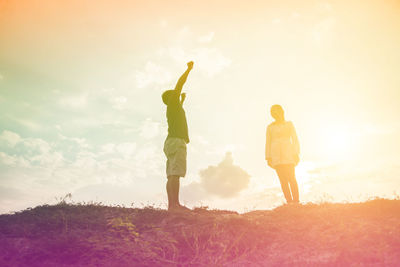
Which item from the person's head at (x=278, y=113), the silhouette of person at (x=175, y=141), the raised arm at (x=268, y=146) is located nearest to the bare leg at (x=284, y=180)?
the raised arm at (x=268, y=146)

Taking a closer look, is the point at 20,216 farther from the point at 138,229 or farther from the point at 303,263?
the point at 303,263

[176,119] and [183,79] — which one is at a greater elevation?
Answer: [183,79]

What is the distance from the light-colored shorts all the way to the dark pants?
2.85 m

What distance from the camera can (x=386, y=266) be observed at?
4.53 m

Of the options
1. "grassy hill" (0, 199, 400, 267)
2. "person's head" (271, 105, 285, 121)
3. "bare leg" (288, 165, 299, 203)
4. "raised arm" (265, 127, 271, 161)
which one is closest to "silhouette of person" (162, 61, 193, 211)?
"grassy hill" (0, 199, 400, 267)

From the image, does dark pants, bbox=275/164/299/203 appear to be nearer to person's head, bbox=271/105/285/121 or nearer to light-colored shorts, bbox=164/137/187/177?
person's head, bbox=271/105/285/121

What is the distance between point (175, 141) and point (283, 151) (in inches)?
122

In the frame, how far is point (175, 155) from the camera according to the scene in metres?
7.64

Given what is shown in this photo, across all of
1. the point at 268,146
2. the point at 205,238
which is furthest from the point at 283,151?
the point at 205,238

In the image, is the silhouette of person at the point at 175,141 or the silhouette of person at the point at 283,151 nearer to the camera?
the silhouette of person at the point at 175,141

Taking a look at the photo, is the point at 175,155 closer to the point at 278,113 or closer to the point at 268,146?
the point at 268,146

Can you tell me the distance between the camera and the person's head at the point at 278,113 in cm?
923

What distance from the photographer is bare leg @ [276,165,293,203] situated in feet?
28.4

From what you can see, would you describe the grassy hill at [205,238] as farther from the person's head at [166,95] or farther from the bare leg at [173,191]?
the person's head at [166,95]
